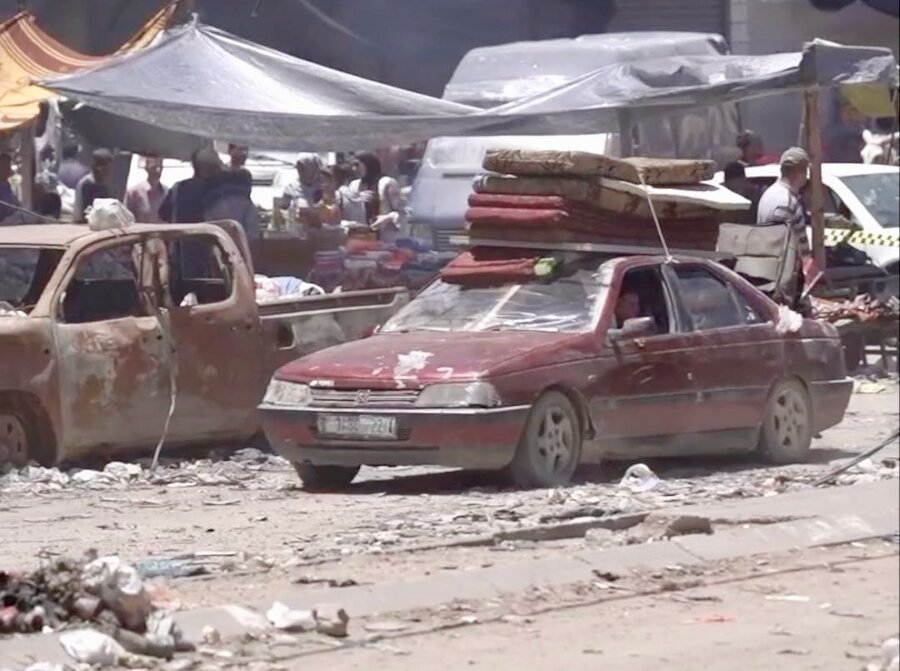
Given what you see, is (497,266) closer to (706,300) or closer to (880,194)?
(706,300)

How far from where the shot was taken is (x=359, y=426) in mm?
11477

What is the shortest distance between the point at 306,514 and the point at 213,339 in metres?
2.30

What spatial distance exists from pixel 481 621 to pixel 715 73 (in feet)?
32.4

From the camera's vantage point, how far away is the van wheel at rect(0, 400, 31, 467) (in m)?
12.2

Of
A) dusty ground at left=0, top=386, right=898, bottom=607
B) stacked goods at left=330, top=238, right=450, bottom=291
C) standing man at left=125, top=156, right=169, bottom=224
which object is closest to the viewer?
dusty ground at left=0, top=386, right=898, bottom=607

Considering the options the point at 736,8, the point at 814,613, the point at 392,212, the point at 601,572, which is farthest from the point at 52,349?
the point at 736,8

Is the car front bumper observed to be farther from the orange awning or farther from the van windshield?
the van windshield

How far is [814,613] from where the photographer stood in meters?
8.53

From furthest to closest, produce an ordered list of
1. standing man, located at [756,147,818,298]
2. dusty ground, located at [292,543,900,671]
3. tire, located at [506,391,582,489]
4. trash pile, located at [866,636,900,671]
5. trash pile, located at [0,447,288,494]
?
standing man, located at [756,147,818,298] → trash pile, located at [0,447,288,494] → tire, located at [506,391,582,489] → dusty ground, located at [292,543,900,671] → trash pile, located at [866,636,900,671]

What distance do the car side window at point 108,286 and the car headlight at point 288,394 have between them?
130cm

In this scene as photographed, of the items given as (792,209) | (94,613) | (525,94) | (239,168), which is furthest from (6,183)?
(94,613)

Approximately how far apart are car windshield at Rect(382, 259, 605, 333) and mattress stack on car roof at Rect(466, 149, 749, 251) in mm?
276

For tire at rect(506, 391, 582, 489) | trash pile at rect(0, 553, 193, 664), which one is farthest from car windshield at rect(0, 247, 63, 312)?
trash pile at rect(0, 553, 193, 664)

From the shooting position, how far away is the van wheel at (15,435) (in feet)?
39.9
